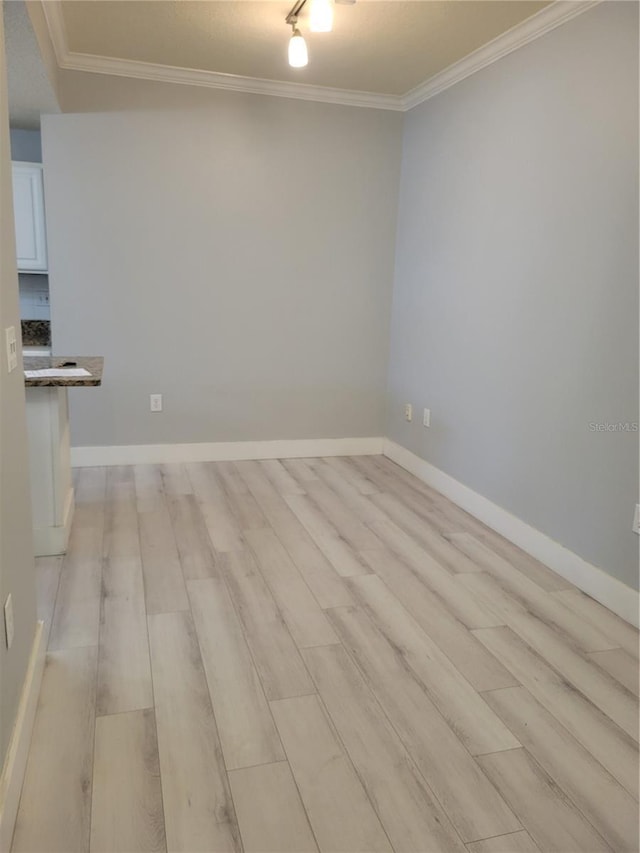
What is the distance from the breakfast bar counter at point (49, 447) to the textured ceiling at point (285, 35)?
1747 millimetres

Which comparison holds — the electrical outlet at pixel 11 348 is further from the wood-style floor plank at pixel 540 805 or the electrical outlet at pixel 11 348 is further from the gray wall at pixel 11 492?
the wood-style floor plank at pixel 540 805

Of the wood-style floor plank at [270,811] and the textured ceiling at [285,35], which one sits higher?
the textured ceiling at [285,35]

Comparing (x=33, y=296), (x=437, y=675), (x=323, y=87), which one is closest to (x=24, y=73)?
(x=33, y=296)

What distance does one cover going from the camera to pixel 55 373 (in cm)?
285

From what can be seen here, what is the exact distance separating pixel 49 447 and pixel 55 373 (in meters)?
0.33

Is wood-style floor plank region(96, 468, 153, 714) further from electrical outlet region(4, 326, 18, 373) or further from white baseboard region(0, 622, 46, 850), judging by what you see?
electrical outlet region(4, 326, 18, 373)

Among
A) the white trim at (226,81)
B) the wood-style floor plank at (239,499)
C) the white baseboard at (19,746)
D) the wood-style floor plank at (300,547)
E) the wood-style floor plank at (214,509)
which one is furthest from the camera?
the white trim at (226,81)

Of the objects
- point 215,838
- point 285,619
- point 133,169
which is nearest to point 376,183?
point 133,169

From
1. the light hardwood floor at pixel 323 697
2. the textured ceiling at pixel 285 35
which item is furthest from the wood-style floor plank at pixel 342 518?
the textured ceiling at pixel 285 35

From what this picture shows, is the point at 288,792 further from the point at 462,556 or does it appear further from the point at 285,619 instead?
the point at 462,556

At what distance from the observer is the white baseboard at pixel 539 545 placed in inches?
102

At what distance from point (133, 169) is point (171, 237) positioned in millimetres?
460

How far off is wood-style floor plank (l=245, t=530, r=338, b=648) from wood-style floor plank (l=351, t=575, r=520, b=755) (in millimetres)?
213

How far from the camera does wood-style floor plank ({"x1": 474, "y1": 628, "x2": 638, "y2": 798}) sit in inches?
71.1
